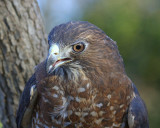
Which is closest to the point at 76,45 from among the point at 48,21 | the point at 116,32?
the point at 116,32

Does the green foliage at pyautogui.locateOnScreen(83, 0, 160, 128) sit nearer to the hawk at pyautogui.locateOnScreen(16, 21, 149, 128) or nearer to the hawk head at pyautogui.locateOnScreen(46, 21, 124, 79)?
the hawk at pyautogui.locateOnScreen(16, 21, 149, 128)

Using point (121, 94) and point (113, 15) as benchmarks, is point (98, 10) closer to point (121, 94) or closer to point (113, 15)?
point (113, 15)

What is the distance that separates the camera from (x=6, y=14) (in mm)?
4598

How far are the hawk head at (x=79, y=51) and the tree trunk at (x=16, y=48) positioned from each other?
1288 mm

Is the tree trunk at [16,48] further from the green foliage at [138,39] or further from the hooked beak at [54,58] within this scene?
the green foliage at [138,39]

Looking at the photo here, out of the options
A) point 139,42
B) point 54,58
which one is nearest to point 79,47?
point 54,58

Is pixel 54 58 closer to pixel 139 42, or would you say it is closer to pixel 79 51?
pixel 79 51

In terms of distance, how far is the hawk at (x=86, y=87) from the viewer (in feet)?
11.1

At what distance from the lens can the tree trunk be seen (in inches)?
182

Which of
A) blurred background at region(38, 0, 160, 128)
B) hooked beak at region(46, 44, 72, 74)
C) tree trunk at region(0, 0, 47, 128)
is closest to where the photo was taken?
hooked beak at region(46, 44, 72, 74)

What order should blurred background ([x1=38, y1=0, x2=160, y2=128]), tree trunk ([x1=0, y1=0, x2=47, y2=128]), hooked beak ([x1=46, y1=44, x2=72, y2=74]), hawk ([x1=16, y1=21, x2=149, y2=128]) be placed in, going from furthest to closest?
blurred background ([x1=38, y1=0, x2=160, y2=128])
tree trunk ([x1=0, y1=0, x2=47, y2=128])
hawk ([x1=16, y1=21, x2=149, y2=128])
hooked beak ([x1=46, y1=44, x2=72, y2=74])

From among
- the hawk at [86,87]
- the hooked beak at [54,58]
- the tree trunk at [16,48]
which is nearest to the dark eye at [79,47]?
the hawk at [86,87]

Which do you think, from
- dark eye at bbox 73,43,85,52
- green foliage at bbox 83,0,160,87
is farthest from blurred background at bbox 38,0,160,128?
dark eye at bbox 73,43,85,52

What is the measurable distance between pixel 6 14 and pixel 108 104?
2.09 meters
